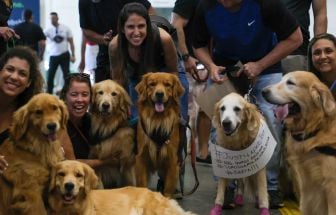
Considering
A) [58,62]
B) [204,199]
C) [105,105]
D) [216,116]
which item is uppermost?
[58,62]

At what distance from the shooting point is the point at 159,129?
360 cm

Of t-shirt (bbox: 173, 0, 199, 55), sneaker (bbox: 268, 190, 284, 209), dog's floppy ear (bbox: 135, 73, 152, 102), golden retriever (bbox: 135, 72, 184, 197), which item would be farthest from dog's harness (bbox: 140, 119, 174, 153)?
t-shirt (bbox: 173, 0, 199, 55)

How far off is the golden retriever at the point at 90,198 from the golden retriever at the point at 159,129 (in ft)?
1.49

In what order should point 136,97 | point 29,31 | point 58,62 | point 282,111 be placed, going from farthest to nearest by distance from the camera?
point 58,62, point 29,31, point 136,97, point 282,111

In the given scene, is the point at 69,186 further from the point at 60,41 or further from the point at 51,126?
the point at 60,41

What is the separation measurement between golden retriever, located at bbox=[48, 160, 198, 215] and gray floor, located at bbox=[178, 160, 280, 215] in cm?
55

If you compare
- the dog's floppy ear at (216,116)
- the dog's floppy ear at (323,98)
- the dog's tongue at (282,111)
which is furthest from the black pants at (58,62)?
the dog's floppy ear at (323,98)

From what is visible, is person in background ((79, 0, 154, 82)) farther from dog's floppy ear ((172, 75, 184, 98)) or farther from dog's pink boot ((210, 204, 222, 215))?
dog's pink boot ((210, 204, 222, 215))

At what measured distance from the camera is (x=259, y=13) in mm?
3564

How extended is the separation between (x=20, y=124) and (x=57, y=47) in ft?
27.1

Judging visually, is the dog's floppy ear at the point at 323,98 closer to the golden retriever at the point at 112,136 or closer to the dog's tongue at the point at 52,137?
the dog's tongue at the point at 52,137

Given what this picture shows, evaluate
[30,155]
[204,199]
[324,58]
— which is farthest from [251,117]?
[30,155]

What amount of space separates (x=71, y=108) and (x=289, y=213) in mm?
1789

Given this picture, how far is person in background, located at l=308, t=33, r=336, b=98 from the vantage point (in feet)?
10.3
